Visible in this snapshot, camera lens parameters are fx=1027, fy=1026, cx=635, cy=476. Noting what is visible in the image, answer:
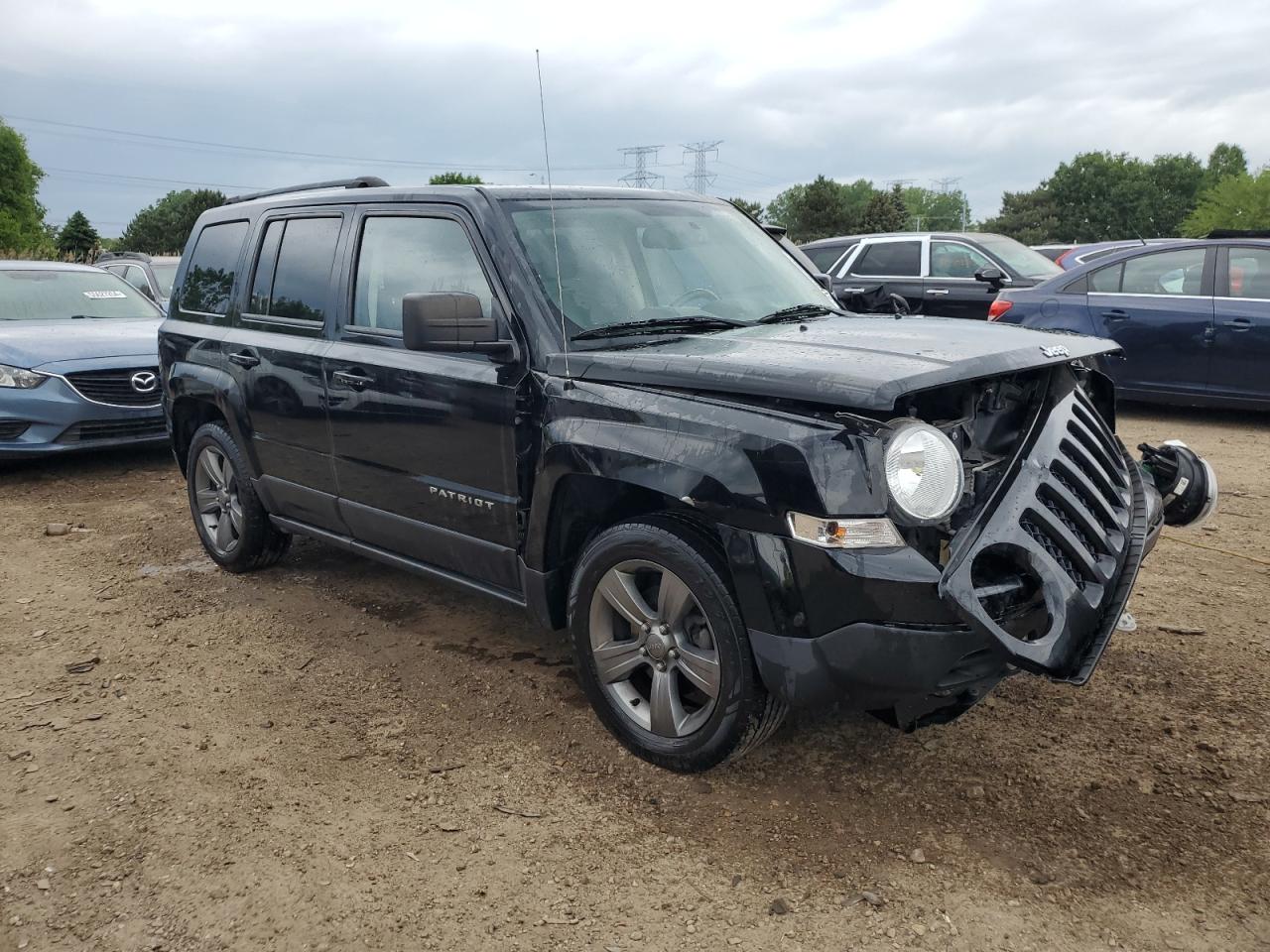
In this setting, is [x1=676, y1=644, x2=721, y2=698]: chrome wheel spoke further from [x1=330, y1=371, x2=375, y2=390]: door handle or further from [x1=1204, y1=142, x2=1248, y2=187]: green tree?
[x1=1204, y1=142, x2=1248, y2=187]: green tree

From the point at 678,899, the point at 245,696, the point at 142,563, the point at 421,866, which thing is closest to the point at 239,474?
the point at 142,563

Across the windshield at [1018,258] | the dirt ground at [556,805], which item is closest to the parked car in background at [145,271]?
the dirt ground at [556,805]

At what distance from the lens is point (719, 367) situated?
3.02m

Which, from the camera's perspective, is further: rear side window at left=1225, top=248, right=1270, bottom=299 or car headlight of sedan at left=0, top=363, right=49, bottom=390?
rear side window at left=1225, top=248, right=1270, bottom=299

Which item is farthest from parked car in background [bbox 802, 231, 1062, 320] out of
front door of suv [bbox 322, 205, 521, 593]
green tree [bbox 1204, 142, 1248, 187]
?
green tree [bbox 1204, 142, 1248, 187]

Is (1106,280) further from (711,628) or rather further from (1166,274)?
(711,628)

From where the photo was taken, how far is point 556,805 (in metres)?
3.15

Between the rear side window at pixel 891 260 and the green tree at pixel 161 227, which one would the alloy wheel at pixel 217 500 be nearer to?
the rear side window at pixel 891 260

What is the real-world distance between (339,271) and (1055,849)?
3457 millimetres

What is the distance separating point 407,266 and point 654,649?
1.90 metres

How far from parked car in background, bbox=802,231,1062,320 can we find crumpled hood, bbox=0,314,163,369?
6.84 m

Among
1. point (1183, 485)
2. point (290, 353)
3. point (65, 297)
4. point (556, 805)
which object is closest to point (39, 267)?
point (65, 297)

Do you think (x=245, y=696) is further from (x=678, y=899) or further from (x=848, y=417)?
(x=848, y=417)

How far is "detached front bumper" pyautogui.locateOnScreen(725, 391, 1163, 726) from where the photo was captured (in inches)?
106
